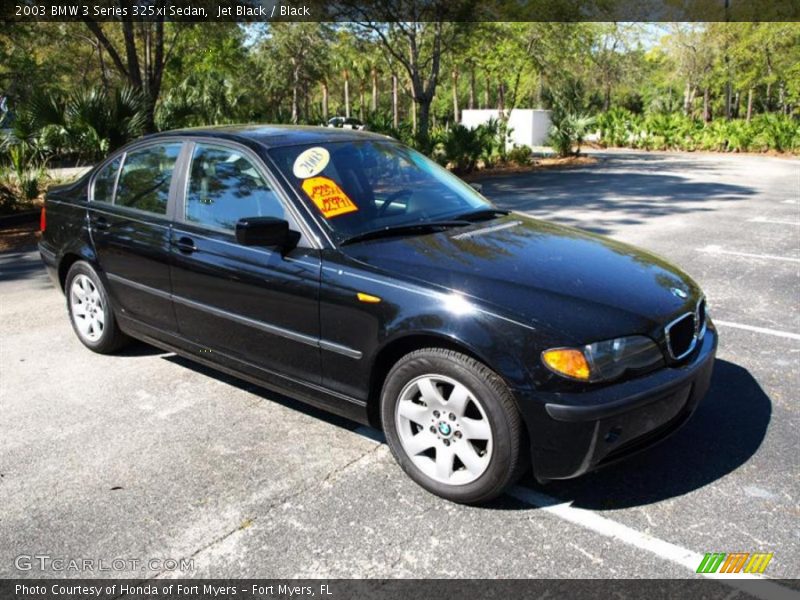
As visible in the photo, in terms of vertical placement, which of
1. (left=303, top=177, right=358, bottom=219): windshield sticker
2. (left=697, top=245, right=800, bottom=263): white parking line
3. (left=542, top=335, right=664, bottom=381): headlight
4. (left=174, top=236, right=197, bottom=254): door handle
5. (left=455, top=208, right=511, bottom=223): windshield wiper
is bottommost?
(left=697, top=245, right=800, bottom=263): white parking line

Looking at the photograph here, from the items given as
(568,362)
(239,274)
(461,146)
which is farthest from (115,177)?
(461,146)

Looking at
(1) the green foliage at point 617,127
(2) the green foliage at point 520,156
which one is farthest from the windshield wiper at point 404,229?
(1) the green foliage at point 617,127

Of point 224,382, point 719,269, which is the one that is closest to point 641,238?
point 719,269

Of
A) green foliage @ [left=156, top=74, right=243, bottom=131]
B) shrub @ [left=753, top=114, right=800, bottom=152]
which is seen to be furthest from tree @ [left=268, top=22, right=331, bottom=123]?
shrub @ [left=753, top=114, right=800, bottom=152]

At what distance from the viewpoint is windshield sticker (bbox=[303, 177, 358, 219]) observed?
362 cm

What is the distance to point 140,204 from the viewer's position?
4.52m

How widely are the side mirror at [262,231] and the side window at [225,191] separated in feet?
0.62

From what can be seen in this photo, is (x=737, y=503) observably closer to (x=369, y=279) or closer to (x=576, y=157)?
(x=369, y=279)

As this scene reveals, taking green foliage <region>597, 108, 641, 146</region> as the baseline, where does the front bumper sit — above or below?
below

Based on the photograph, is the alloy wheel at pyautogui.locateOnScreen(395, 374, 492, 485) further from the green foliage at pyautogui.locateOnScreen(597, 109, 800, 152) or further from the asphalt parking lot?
the green foliage at pyautogui.locateOnScreen(597, 109, 800, 152)

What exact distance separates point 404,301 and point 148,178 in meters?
2.35

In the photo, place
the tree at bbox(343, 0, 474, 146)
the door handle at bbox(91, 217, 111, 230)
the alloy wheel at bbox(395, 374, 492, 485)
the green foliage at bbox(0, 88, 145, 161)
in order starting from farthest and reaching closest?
the tree at bbox(343, 0, 474, 146) → the green foliage at bbox(0, 88, 145, 161) → the door handle at bbox(91, 217, 111, 230) → the alloy wheel at bbox(395, 374, 492, 485)

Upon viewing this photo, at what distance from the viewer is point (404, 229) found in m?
3.66

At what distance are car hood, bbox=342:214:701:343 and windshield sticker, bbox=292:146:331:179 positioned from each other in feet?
1.97
